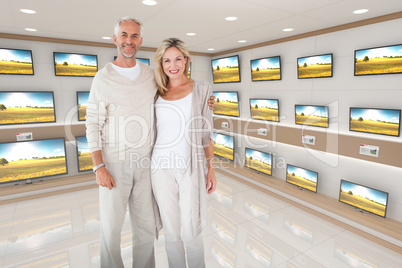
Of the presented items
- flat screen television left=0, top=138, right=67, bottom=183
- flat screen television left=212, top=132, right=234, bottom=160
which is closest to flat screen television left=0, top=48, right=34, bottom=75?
flat screen television left=0, top=138, right=67, bottom=183

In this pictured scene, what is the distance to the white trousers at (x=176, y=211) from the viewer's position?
162 cm

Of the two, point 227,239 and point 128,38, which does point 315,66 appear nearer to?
point 227,239

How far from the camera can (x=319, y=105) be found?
3.61m

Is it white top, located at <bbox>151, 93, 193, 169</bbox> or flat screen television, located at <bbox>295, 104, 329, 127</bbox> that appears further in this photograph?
flat screen television, located at <bbox>295, 104, 329, 127</bbox>

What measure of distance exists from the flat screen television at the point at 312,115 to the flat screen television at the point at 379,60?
69cm

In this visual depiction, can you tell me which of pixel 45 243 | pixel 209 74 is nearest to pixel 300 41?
pixel 209 74

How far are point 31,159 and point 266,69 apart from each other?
4.40m

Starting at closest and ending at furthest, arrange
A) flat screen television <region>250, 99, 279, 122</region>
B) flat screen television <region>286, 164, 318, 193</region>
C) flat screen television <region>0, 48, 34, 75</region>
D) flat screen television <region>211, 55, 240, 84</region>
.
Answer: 1. flat screen television <region>286, 164, 318, 193</region>
2. flat screen television <region>0, 48, 34, 75</region>
3. flat screen television <region>250, 99, 279, 122</region>
4. flat screen television <region>211, 55, 240, 84</region>

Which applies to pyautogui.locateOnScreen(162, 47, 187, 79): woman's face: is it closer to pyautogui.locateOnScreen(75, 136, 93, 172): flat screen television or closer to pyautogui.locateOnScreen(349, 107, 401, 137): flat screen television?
pyautogui.locateOnScreen(349, 107, 401, 137): flat screen television

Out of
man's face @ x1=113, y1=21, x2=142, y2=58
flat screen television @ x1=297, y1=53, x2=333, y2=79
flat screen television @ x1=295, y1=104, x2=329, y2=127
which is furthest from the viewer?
flat screen television @ x1=295, y1=104, x2=329, y2=127

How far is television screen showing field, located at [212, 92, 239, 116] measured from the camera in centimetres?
524

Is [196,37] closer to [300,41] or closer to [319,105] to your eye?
[300,41]

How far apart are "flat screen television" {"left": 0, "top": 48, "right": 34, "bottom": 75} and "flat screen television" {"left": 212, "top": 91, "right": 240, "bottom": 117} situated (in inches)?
144

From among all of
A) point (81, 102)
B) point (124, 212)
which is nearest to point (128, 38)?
point (124, 212)
